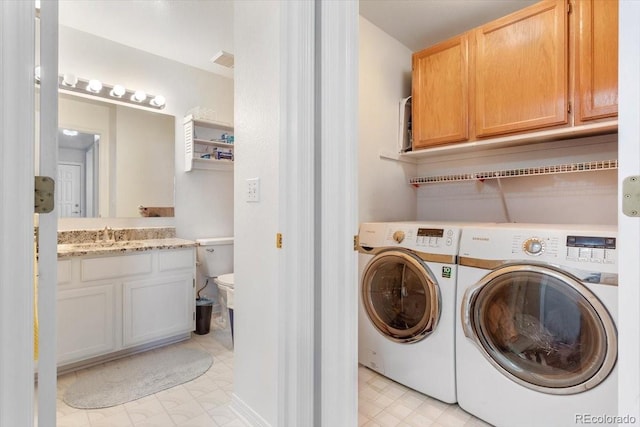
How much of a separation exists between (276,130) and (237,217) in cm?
49

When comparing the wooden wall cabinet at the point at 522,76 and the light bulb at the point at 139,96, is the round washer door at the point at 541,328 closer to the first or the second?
the wooden wall cabinet at the point at 522,76

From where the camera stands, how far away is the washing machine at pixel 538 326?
1.26 meters

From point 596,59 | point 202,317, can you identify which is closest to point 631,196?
point 596,59

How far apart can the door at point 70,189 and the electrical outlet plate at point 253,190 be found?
5.80 ft

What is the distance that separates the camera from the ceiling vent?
2.80 meters

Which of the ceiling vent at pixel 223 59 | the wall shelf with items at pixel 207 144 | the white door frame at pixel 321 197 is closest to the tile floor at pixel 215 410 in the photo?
the white door frame at pixel 321 197

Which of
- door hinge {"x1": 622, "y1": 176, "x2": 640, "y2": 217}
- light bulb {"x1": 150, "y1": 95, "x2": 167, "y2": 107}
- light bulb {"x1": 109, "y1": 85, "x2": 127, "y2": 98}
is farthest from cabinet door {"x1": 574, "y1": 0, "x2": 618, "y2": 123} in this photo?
light bulb {"x1": 109, "y1": 85, "x2": 127, "y2": 98}

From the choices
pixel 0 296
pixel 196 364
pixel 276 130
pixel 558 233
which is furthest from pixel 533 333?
pixel 196 364

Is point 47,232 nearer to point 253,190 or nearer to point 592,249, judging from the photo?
point 253,190

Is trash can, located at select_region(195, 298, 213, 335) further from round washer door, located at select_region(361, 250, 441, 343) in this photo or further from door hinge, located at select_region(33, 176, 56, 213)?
door hinge, located at select_region(33, 176, 56, 213)

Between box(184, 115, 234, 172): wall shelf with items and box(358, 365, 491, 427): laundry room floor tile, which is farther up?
box(184, 115, 234, 172): wall shelf with items

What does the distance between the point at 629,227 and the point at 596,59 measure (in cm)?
155

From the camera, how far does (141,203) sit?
276cm

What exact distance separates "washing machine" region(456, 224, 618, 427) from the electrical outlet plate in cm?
109
